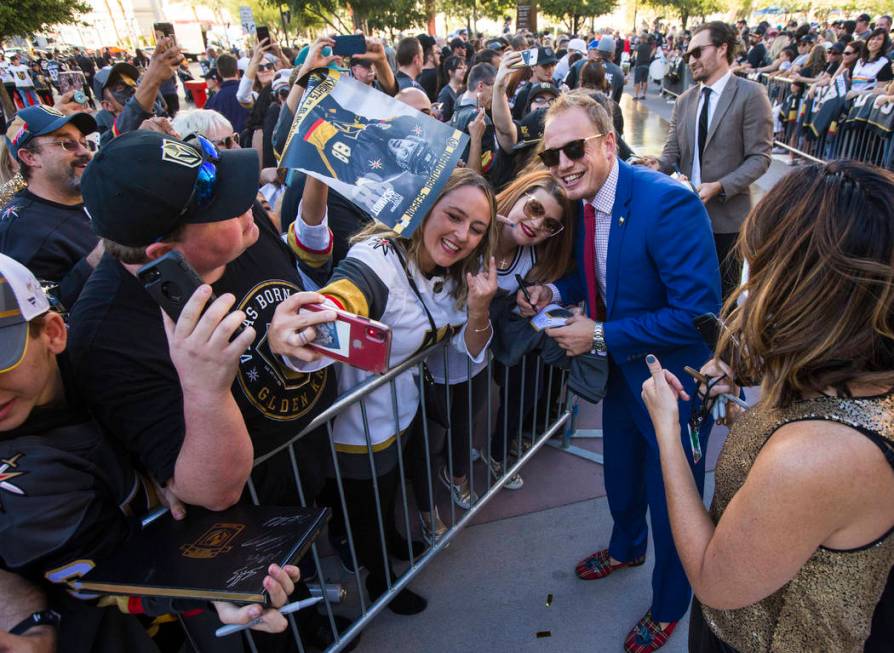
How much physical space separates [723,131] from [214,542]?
4.55m

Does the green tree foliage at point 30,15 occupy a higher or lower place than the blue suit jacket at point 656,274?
higher

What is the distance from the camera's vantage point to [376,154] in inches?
75.7

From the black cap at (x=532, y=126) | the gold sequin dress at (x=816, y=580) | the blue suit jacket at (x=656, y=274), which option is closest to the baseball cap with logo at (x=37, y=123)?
the blue suit jacket at (x=656, y=274)

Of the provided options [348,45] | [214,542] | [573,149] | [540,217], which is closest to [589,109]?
[573,149]

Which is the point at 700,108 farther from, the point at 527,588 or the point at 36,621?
the point at 36,621

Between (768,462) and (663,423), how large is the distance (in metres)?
0.40

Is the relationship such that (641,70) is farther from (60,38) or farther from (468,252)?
(60,38)

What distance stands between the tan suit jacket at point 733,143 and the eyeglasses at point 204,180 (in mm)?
3910

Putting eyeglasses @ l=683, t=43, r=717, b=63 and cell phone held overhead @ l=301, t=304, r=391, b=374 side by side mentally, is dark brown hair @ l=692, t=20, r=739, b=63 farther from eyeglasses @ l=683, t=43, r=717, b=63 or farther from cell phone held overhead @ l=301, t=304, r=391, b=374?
cell phone held overhead @ l=301, t=304, r=391, b=374

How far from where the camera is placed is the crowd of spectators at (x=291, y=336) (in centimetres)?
130

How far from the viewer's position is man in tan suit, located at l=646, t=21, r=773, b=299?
424cm

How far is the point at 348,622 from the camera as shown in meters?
2.68

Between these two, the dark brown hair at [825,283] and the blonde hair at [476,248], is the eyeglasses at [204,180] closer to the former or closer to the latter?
the blonde hair at [476,248]

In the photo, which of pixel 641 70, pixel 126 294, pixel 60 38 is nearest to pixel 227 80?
pixel 126 294
